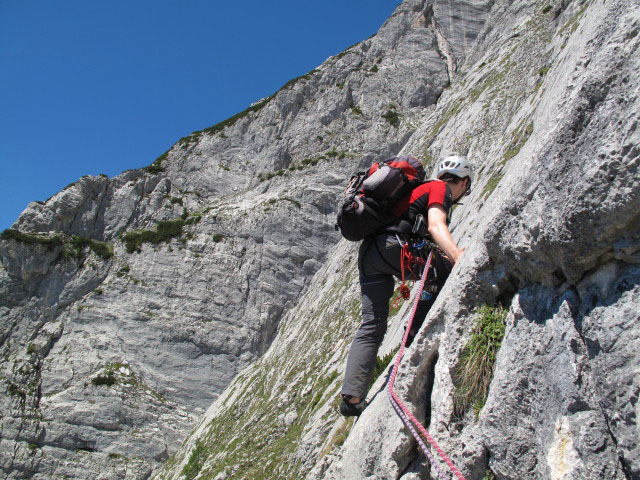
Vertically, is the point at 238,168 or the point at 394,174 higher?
the point at 238,168

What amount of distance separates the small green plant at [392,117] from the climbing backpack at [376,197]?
35968 mm

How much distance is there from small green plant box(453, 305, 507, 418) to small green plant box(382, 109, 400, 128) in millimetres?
37682

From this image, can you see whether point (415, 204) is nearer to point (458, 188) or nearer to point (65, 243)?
point (458, 188)

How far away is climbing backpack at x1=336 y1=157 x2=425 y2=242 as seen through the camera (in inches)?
199

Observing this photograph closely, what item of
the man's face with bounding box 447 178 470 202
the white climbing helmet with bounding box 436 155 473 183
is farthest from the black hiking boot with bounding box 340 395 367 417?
the white climbing helmet with bounding box 436 155 473 183

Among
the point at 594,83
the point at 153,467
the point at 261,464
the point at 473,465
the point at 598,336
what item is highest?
the point at 594,83

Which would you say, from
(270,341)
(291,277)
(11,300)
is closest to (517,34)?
(291,277)

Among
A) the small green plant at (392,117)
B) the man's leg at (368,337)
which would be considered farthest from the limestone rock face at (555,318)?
the small green plant at (392,117)

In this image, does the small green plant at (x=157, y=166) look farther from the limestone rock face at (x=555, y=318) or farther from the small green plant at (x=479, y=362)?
the small green plant at (x=479, y=362)

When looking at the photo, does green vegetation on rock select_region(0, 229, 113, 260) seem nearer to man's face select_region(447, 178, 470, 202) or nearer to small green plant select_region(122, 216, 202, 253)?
small green plant select_region(122, 216, 202, 253)

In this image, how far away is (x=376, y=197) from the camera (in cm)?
510

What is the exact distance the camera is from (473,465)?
3387 mm

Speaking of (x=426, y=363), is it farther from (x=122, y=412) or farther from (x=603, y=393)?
(x=122, y=412)

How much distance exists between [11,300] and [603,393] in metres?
37.7
